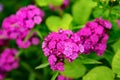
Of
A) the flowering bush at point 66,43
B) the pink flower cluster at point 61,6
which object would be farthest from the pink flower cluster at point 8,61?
the pink flower cluster at point 61,6

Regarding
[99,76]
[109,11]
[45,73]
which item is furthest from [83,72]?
[45,73]

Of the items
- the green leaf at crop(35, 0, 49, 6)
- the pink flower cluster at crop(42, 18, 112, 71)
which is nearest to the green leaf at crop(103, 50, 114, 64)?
the pink flower cluster at crop(42, 18, 112, 71)

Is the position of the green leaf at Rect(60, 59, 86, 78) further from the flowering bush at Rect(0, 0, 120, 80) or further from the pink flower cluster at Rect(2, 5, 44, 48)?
the pink flower cluster at Rect(2, 5, 44, 48)

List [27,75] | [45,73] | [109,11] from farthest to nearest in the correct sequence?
[27,75], [45,73], [109,11]

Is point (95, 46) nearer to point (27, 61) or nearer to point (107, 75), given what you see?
point (107, 75)

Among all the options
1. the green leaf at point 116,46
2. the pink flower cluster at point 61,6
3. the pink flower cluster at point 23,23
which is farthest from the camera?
the pink flower cluster at point 61,6

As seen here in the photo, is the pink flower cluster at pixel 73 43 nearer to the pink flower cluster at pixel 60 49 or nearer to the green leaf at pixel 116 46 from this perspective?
the pink flower cluster at pixel 60 49

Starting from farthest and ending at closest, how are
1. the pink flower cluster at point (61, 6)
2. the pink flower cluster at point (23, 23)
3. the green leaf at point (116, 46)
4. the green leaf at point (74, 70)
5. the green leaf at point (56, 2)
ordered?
1. the pink flower cluster at point (61, 6)
2. the green leaf at point (56, 2)
3. the pink flower cluster at point (23, 23)
4. the green leaf at point (116, 46)
5. the green leaf at point (74, 70)
